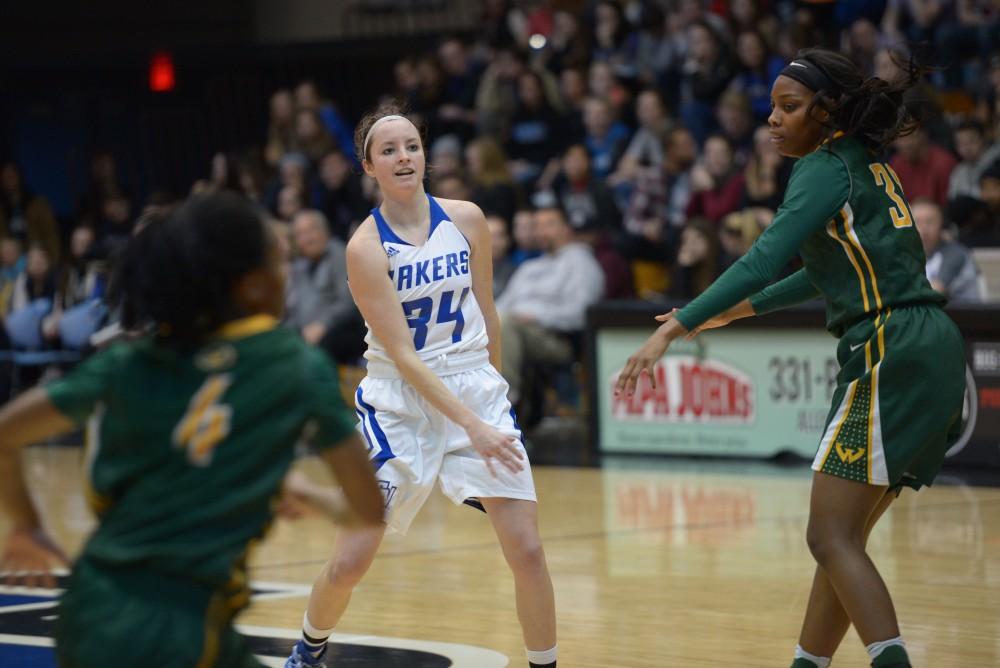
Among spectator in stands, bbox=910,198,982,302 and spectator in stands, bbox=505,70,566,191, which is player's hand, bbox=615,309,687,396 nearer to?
spectator in stands, bbox=910,198,982,302

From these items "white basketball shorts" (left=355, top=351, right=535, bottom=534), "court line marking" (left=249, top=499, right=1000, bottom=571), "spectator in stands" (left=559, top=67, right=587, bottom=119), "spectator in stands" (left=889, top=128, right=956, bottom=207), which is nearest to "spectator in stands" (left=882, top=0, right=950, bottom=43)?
"spectator in stands" (left=889, top=128, right=956, bottom=207)

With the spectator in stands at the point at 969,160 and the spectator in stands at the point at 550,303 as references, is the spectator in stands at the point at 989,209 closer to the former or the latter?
the spectator in stands at the point at 969,160

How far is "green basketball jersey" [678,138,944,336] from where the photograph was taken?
386cm

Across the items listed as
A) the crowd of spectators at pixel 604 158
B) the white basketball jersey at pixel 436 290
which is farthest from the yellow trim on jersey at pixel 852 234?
the crowd of spectators at pixel 604 158

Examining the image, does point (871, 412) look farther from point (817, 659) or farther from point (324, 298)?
point (324, 298)

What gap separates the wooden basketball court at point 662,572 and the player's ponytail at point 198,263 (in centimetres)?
272

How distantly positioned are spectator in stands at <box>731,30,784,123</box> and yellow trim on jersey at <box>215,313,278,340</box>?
36.7ft

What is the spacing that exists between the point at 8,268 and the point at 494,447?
44.8 ft

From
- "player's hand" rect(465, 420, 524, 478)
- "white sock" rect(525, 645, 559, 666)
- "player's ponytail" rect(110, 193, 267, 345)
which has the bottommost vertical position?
"white sock" rect(525, 645, 559, 666)

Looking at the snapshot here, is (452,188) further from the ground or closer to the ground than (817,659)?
further from the ground

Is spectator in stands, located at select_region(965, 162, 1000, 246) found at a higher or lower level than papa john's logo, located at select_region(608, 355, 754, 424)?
higher

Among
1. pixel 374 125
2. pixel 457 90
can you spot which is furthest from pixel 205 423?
pixel 457 90

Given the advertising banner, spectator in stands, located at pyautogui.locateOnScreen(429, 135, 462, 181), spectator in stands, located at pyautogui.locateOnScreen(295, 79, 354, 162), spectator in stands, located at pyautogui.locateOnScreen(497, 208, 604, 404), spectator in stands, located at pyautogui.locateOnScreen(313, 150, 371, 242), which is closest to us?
the advertising banner

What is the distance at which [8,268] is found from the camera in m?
16.8
